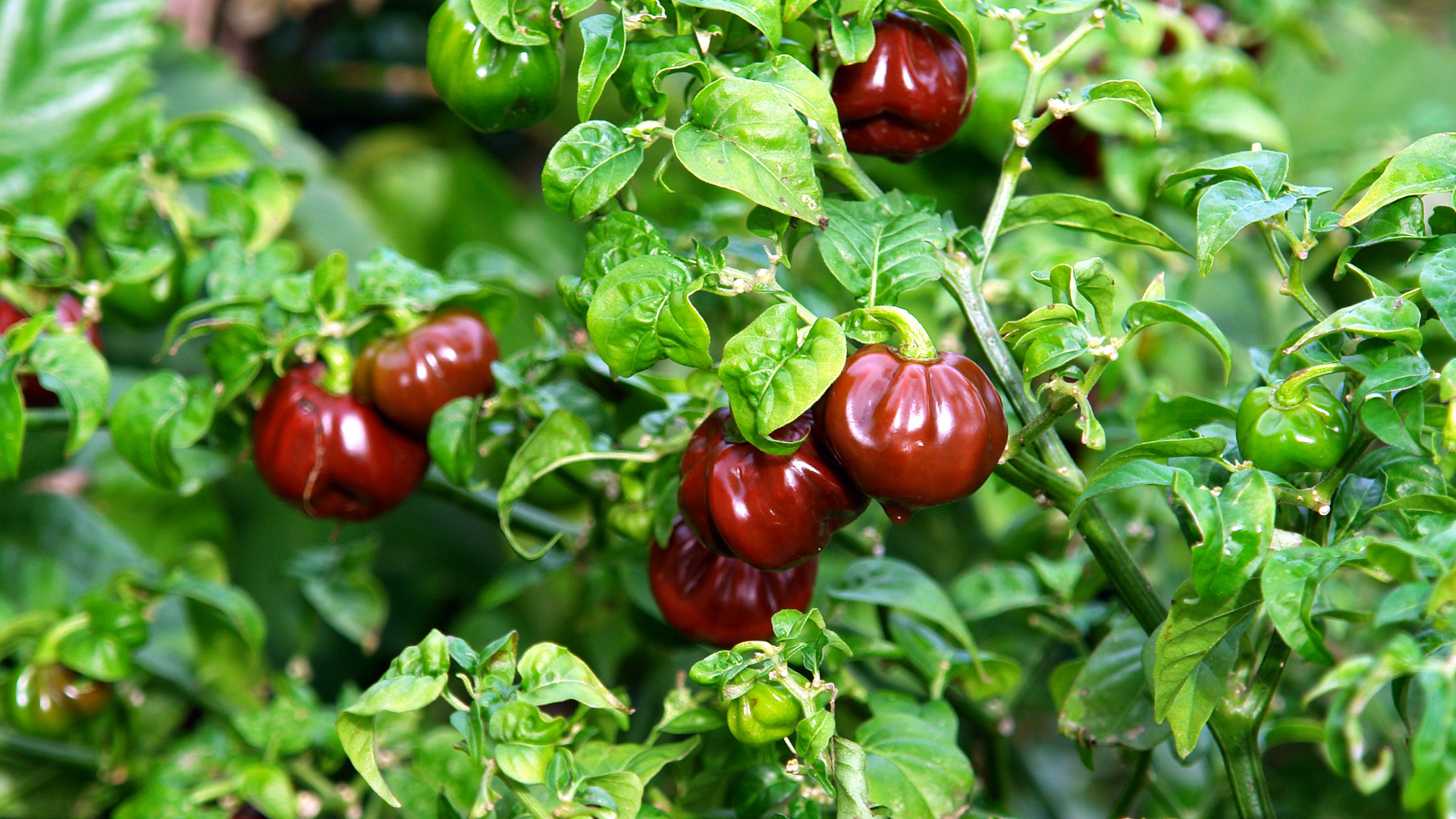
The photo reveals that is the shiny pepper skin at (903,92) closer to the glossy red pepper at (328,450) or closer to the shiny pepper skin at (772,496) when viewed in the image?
the shiny pepper skin at (772,496)

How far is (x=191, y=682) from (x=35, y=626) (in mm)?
142

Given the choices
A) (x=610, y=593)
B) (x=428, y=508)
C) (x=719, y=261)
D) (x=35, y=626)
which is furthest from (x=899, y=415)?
(x=428, y=508)

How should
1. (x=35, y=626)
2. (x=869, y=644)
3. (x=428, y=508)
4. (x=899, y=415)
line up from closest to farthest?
(x=899, y=415) < (x=869, y=644) < (x=35, y=626) < (x=428, y=508)

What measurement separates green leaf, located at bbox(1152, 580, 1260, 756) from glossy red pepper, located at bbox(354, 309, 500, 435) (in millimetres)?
344

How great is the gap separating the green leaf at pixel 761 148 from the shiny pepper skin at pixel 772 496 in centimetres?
8

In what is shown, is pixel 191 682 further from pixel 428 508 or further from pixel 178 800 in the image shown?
pixel 428 508

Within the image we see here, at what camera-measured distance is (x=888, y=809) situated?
1.45ft

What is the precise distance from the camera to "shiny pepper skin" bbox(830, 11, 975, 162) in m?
0.45

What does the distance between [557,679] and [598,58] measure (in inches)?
9.5

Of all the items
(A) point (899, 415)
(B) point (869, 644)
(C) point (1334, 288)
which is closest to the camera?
(A) point (899, 415)

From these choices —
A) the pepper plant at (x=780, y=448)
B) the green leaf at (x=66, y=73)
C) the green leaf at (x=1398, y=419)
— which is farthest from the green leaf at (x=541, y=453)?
the green leaf at (x=66, y=73)

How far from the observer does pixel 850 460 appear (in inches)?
15.3

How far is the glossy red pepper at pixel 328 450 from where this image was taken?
0.56 m

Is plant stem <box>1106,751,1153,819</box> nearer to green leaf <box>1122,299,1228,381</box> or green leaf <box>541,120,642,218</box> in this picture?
green leaf <box>1122,299,1228,381</box>
